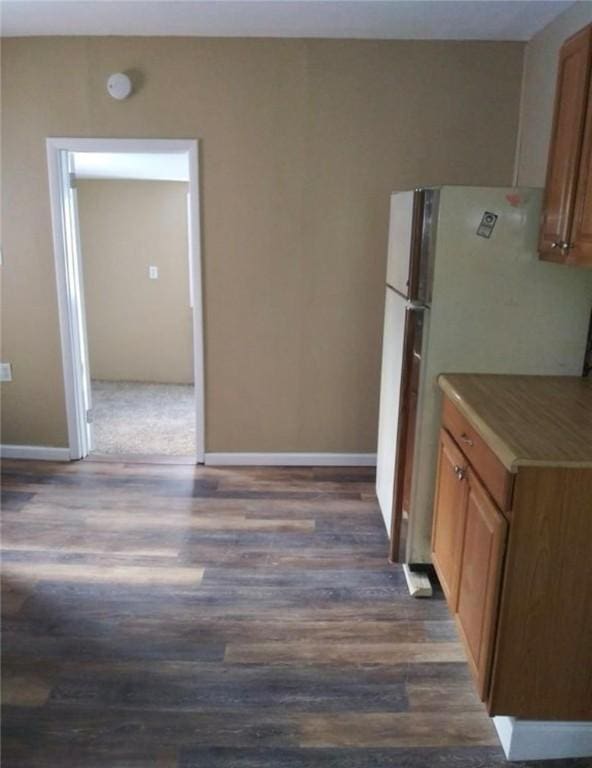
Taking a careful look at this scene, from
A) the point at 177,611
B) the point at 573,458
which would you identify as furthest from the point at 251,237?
the point at 573,458

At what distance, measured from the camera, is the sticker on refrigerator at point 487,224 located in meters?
2.20

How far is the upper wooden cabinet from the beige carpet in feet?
9.03

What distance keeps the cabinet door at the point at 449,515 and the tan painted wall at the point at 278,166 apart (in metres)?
1.40

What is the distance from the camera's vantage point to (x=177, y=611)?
7.85ft

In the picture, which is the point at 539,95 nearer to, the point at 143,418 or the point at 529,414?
the point at 529,414

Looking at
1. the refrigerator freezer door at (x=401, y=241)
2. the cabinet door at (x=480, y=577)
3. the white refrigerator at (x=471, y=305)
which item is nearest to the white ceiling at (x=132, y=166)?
the refrigerator freezer door at (x=401, y=241)

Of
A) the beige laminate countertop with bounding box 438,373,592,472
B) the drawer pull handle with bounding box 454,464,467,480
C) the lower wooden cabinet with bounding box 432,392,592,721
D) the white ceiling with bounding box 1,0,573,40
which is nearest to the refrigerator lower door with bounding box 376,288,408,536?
the beige laminate countertop with bounding box 438,373,592,472

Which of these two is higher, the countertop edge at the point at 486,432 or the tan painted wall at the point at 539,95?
the tan painted wall at the point at 539,95

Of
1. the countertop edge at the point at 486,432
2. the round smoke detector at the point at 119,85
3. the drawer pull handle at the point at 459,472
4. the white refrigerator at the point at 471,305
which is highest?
the round smoke detector at the point at 119,85

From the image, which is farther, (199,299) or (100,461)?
(100,461)

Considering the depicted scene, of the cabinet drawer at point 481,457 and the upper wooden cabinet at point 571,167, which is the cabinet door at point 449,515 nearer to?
the cabinet drawer at point 481,457

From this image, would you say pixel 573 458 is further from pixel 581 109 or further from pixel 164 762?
pixel 164 762

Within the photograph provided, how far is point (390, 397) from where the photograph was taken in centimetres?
284

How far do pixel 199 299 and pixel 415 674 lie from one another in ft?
7.57
